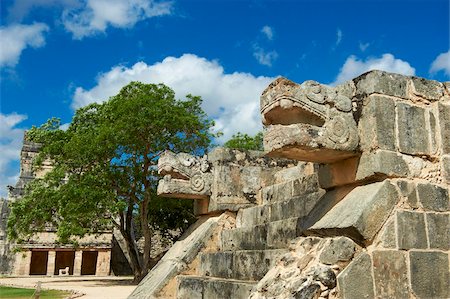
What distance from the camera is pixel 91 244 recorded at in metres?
26.6

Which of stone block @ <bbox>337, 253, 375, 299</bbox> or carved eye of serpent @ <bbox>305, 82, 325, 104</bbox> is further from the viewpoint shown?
carved eye of serpent @ <bbox>305, 82, 325, 104</bbox>

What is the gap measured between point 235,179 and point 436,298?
3.64 metres

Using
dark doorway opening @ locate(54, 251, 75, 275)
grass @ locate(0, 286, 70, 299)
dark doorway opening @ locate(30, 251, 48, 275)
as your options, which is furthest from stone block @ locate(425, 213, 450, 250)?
dark doorway opening @ locate(30, 251, 48, 275)

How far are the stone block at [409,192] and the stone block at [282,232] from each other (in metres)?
1.22

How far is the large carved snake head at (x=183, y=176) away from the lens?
22.8ft

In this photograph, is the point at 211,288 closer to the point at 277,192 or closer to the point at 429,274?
the point at 277,192

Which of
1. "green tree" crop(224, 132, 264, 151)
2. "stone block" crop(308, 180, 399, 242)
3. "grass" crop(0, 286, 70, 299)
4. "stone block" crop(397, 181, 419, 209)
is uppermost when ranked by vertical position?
"green tree" crop(224, 132, 264, 151)

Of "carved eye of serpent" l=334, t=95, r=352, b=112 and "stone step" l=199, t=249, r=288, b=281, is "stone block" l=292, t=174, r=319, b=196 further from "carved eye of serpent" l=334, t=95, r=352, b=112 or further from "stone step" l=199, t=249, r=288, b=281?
"carved eye of serpent" l=334, t=95, r=352, b=112

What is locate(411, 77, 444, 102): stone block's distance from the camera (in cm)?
448

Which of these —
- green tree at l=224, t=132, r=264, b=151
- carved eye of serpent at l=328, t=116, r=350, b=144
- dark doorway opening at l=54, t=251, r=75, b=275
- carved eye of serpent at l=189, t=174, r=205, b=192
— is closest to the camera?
carved eye of serpent at l=328, t=116, r=350, b=144

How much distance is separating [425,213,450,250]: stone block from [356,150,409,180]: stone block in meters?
0.44

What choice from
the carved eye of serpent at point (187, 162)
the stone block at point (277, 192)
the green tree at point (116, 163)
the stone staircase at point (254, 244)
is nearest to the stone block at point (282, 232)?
the stone staircase at point (254, 244)

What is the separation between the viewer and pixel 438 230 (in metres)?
4.14

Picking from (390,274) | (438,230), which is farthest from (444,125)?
(390,274)
